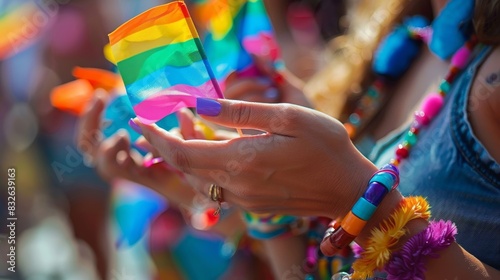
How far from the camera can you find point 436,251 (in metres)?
0.82

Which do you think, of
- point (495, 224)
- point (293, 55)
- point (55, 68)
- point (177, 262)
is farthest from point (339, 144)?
point (55, 68)

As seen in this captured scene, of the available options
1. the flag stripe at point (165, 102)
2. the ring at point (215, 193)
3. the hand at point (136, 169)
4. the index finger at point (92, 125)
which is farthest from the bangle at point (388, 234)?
the index finger at point (92, 125)

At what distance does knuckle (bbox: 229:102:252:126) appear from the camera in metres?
0.81

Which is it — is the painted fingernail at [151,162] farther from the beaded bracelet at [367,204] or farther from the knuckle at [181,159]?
the beaded bracelet at [367,204]

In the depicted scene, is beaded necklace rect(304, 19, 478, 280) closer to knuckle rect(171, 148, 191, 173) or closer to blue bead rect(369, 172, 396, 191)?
blue bead rect(369, 172, 396, 191)

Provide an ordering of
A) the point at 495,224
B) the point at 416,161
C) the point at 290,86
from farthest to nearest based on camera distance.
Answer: the point at 290,86 < the point at 416,161 < the point at 495,224

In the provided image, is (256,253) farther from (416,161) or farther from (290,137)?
(290,137)

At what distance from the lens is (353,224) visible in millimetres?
822

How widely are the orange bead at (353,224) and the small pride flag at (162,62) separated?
275 mm

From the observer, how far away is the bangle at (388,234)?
816 mm

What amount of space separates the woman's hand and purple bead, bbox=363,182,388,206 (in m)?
0.03

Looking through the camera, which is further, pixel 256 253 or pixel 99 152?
pixel 256 253

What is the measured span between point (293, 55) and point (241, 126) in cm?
166

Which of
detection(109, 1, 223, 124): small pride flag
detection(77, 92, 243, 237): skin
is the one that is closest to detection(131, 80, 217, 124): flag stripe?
detection(109, 1, 223, 124): small pride flag
